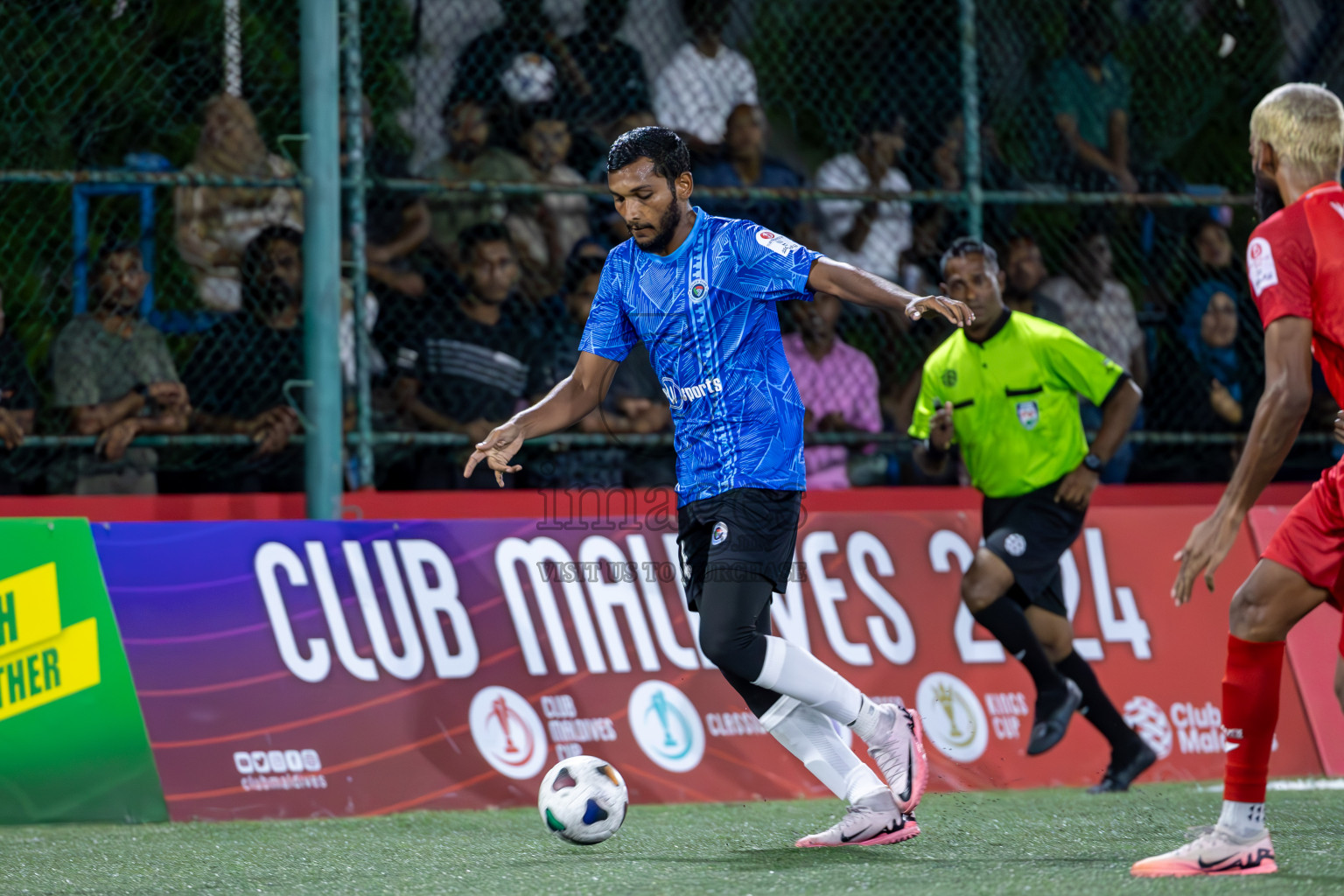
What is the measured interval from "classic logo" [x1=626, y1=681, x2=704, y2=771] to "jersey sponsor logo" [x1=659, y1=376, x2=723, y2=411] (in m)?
2.10

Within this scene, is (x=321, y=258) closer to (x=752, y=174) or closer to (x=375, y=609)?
(x=375, y=609)

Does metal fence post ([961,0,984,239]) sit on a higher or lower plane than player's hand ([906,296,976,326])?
higher

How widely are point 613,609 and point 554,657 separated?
34cm

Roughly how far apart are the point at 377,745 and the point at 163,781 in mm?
842

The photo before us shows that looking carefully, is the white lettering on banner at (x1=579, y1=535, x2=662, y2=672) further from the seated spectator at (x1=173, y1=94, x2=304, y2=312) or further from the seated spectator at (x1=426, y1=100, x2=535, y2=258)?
the seated spectator at (x1=173, y1=94, x2=304, y2=312)

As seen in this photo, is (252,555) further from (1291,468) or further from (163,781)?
(1291,468)

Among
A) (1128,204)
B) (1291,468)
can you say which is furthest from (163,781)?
(1291,468)

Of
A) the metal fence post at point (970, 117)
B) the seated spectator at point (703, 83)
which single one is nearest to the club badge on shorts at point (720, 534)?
the metal fence post at point (970, 117)

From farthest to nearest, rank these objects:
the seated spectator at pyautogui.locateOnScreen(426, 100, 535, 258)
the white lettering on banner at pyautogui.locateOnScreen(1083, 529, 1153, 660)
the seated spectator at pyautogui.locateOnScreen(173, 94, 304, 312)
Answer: the seated spectator at pyautogui.locateOnScreen(426, 100, 535, 258) < the white lettering on banner at pyautogui.locateOnScreen(1083, 529, 1153, 660) < the seated spectator at pyautogui.locateOnScreen(173, 94, 304, 312)

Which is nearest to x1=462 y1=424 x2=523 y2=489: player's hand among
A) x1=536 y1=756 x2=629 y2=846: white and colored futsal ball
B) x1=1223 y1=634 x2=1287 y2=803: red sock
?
x1=536 y1=756 x2=629 y2=846: white and colored futsal ball

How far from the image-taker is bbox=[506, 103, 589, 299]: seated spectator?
26.6 ft

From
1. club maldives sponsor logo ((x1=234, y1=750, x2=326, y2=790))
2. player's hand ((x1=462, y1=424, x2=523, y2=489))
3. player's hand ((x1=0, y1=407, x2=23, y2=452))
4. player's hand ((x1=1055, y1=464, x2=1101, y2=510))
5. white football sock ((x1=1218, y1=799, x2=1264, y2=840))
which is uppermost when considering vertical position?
player's hand ((x1=0, y1=407, x2=23, y2=452))

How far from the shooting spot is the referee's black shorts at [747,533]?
16.2 ft

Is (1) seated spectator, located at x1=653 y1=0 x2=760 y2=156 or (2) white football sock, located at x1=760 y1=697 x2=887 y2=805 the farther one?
(1) seated spectator, located at x1=653 y1=0 x2=760 y2=156
